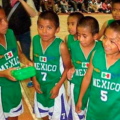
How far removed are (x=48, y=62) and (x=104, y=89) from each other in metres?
0.61

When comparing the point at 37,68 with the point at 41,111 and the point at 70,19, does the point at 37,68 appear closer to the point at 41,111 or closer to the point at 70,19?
the point at 41,111

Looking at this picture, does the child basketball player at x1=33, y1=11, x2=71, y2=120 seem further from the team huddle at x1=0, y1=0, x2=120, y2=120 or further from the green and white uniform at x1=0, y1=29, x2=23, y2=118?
the green and white uniform at x1=0, y1=29, x2=23, y2=118

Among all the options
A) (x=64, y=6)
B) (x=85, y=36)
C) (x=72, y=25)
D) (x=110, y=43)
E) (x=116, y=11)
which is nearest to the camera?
(x=110, y=43)

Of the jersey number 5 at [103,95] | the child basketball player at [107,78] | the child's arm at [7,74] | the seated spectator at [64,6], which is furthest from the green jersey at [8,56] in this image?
the seated spectator at [64,6]

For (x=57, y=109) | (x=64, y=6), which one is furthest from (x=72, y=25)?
(x=64, y=6)

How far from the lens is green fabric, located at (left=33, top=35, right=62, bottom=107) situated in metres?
2.13

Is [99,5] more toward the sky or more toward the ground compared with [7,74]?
more toward the ground

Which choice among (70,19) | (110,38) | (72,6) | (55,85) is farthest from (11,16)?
(72,6)

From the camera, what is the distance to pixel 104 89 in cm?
176

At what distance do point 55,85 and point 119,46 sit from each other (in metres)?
0.76

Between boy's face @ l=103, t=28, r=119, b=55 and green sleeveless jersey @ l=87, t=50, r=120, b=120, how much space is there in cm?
8

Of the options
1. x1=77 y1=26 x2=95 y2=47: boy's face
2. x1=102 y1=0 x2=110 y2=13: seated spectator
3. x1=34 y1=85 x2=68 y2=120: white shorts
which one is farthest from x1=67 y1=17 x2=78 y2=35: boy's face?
x1=102 y1=0 x2=110 y2=13: seated spectator

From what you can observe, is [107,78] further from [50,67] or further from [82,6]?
[82,6]

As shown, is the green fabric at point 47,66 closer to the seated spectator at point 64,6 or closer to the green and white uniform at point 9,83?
the green and white uniform at point 9,83
